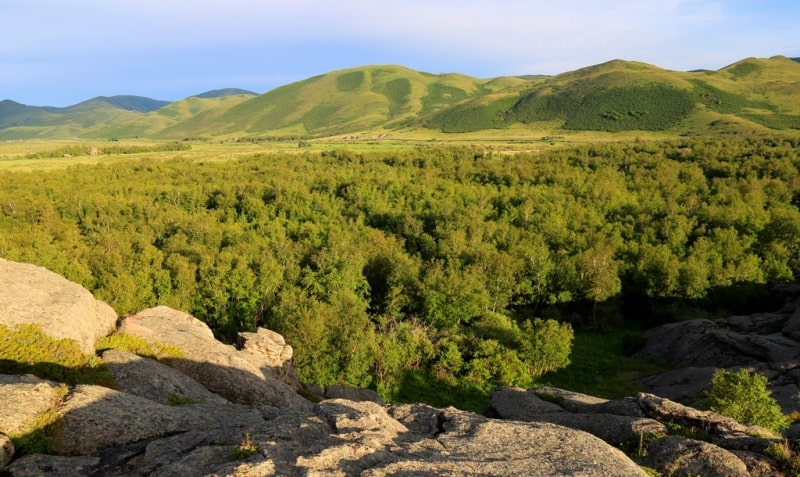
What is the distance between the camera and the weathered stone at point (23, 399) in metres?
17.1

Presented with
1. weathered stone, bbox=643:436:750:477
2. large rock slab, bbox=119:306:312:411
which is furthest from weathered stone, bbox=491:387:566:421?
large rock slab, bbox=119:306:312:411

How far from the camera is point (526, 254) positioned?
88562 millimetres

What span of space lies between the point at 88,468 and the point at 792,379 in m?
56.5

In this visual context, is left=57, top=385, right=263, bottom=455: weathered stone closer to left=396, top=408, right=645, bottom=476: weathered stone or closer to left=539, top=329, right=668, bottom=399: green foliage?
left=396, top=408, right=645, bottom=476: weathered stone

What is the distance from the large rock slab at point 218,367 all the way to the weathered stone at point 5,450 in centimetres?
1286

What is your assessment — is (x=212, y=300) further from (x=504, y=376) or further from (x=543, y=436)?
(x=543, y=436)

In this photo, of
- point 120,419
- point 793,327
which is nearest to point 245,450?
point 120,419

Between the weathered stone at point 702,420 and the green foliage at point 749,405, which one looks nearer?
the weathered stone at point 702,420

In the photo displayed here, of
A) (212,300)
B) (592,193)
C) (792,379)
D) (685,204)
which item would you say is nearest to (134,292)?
(212,300)

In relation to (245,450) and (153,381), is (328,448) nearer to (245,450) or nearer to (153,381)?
(245,450)

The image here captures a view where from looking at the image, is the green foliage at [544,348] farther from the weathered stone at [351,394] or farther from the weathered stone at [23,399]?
the weathered stone at [23,399]

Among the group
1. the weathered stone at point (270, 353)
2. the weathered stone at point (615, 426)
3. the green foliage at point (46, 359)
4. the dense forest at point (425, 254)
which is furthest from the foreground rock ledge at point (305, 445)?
the dense forest at point (425, 254)

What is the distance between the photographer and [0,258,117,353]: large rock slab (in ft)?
83.4

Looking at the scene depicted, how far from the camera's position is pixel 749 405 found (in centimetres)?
A: 2788
